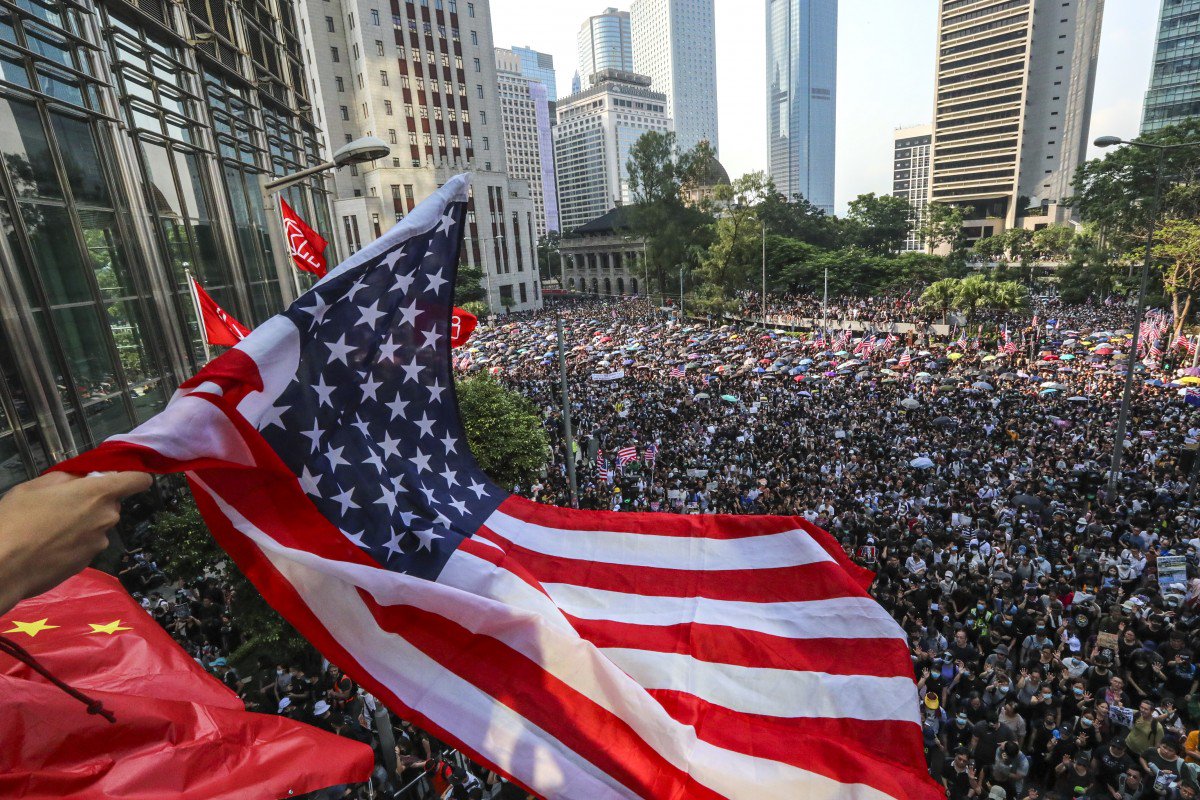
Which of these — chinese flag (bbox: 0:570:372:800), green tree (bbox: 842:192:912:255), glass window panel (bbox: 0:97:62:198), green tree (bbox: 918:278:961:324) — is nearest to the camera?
chinese flag (bbox: 0:570:372:800)

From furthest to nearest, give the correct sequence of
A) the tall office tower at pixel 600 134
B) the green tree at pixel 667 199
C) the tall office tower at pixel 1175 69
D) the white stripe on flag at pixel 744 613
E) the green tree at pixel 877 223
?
the tall office tower at pixel 600 134 < the green tree at pixel 877 223 < the tall office tower at pixel 1175 69 < the green tree at pixel 667 199 < the white stripe on flag at pixel 744 613

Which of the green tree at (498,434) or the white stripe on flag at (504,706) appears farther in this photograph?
the green tree at (498,434)

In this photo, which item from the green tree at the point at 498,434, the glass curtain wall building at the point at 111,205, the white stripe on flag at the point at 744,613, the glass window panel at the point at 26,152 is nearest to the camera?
the white stripe on flag at the point at 744,613

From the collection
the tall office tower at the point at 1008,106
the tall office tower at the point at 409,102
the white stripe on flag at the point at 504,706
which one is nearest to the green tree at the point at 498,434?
the white stripe on flag at the point at 504,706

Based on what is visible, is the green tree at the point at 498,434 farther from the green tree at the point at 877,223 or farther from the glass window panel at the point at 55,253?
the green tree at the point at 877,223

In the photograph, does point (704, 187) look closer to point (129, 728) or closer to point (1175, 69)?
point (1175, 69)

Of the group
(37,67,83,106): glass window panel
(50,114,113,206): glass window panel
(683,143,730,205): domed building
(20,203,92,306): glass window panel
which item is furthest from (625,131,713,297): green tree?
(20,203,92,306): glass window panel

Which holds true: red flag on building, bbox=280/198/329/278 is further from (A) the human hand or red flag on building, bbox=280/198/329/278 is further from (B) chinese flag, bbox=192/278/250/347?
(A) the human hand
